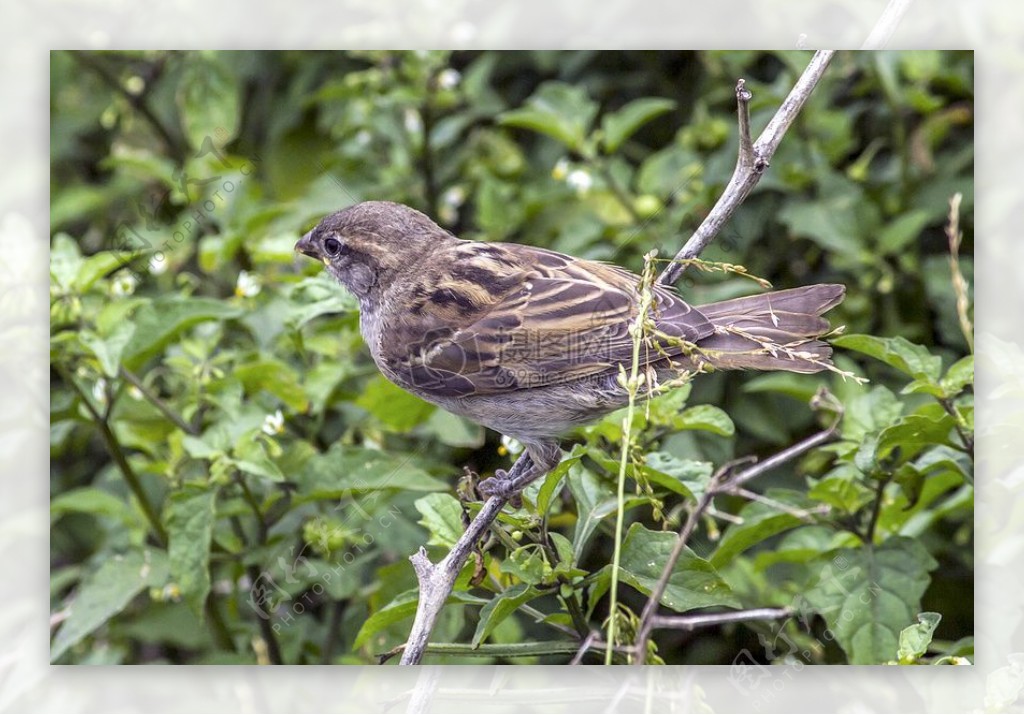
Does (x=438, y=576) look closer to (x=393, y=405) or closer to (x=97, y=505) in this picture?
(x=393, y=405)

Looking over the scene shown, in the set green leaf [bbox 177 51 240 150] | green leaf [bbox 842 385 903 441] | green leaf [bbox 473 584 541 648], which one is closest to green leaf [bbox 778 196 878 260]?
green leaf [bbox 842 385 903 441]

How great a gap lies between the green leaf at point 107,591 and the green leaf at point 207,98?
47.9 inches

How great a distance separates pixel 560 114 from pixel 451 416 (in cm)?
87

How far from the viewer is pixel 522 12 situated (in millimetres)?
3176

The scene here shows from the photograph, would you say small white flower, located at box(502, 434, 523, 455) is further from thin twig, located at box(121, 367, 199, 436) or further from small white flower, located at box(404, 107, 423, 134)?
small white flower, located at box(404, 107, 423, 134)

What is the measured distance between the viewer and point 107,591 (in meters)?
2.86

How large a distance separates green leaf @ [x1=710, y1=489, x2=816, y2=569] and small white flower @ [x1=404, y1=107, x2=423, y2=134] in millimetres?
1448

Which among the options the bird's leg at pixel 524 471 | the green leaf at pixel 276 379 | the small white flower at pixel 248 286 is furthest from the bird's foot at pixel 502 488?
the small white flower at pixel 248 286

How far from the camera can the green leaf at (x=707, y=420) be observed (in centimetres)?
270

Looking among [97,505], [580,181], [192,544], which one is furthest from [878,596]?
[97,505]

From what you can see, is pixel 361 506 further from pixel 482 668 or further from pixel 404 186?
pixel 404 186

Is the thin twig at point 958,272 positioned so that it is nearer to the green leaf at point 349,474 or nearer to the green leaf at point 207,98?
the green leaf at point 349,474

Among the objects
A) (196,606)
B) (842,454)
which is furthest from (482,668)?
(842,454)

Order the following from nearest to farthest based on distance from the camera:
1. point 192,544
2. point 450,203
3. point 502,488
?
point 502,488 < point 192,544 < point 450,203
